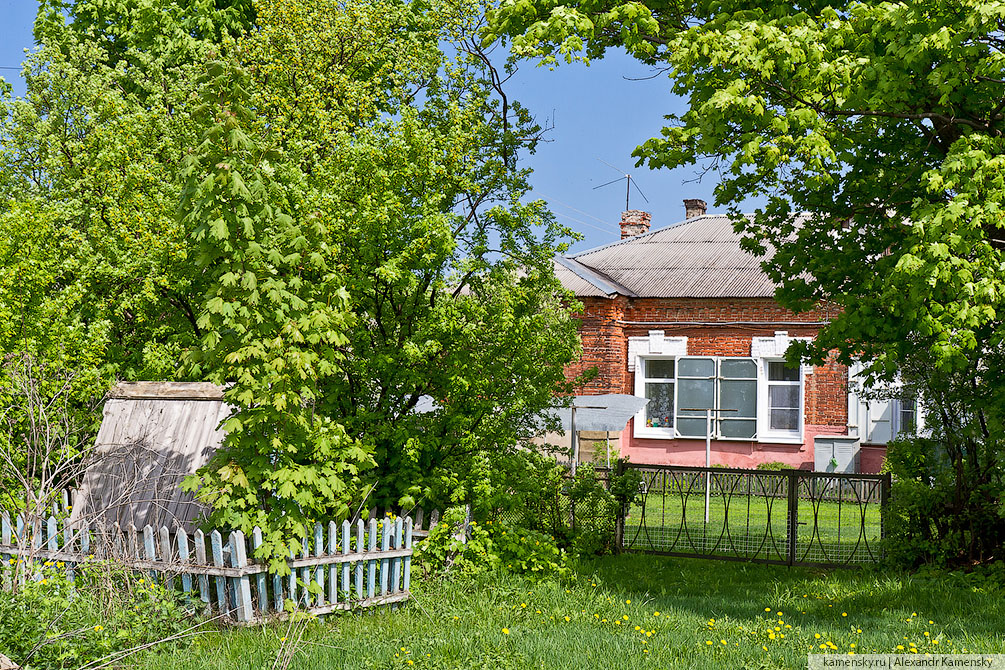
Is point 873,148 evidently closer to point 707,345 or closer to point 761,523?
point 761,523

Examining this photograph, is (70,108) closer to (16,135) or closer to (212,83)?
(16,135)

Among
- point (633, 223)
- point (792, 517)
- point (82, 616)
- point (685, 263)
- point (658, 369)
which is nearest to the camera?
point (82, 616)

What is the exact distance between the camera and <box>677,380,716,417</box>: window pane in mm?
21094

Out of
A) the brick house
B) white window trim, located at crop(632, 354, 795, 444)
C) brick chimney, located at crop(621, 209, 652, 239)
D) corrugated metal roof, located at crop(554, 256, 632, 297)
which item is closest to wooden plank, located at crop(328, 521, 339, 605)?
the brick house

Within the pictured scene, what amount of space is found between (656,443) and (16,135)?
48.2 ft

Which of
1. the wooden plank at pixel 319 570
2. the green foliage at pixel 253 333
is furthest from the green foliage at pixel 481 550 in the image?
the green foliage at pixel 253 333

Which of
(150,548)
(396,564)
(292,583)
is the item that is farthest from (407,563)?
(150,548)

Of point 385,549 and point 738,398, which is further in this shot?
point 738,398

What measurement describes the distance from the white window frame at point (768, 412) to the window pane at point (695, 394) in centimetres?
106

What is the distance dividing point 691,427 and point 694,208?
7593mm

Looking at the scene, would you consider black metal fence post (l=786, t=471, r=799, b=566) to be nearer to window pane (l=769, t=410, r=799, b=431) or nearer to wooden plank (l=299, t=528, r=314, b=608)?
wooden plank (l=299, t=528, r=314, b=608)

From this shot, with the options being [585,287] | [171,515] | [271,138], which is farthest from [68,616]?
[585,287]

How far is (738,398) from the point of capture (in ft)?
69.0

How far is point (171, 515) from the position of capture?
27.8 ft
